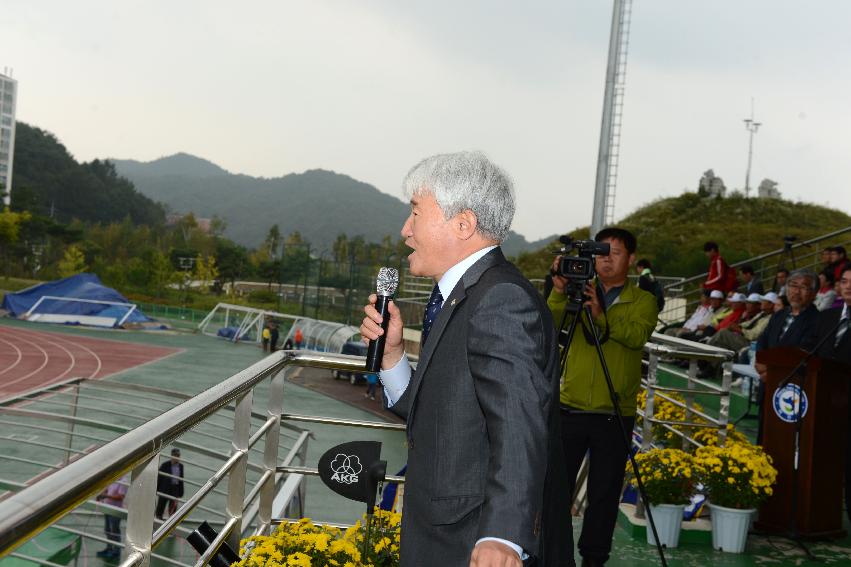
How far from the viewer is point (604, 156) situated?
31.1 ft

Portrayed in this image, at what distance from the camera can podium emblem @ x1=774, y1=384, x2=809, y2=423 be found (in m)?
4.77

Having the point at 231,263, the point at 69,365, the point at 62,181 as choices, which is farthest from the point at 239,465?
the point at 62,181

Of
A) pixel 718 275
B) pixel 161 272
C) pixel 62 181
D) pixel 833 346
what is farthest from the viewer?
pixel 62 181

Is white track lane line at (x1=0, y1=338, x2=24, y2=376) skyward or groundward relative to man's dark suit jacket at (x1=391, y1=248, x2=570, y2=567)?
groundward

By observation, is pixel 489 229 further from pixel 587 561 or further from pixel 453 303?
pixel 587 561

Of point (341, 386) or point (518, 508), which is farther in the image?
point (341, 386)

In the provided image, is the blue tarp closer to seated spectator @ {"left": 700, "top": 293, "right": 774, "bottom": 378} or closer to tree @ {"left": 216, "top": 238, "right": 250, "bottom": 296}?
seated spectator @ {"left": 700, "top": 293, "right": 774, "bottom": 378}

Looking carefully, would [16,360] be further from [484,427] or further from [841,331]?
[484,427]

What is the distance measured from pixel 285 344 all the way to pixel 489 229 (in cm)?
3009

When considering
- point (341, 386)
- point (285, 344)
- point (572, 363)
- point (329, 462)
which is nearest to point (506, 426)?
point (329, 462)

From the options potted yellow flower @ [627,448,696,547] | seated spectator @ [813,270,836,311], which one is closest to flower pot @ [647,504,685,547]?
potted yellow flower @ [627,448,696,547]

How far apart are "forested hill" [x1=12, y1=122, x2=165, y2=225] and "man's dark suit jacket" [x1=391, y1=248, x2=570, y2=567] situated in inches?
5075

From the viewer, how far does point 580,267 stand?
3.53 metres

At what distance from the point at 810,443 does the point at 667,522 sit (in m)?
0.91
